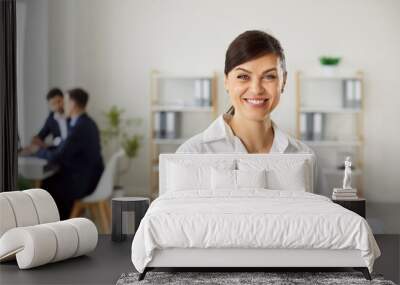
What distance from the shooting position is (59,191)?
24.6 feet

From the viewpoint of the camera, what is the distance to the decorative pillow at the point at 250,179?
203 inches

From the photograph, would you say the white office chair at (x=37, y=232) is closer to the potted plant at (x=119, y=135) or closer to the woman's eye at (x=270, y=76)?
the woman's eye at (x=270, y=76)

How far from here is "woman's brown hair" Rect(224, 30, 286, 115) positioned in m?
5.84

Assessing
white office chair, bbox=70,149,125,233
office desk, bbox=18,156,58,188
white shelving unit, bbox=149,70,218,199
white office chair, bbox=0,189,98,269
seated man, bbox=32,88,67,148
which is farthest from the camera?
white shelving unit, bbox=149,70,218,199

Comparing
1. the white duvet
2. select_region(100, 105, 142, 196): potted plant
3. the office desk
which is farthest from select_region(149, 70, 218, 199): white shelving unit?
the white duvet

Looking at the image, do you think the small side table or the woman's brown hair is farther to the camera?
the woman's brown hair

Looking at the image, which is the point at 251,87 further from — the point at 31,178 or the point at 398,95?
the point at 398,95

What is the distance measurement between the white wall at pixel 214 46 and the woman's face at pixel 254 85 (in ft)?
8.16

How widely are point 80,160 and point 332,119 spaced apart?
9.33 ft

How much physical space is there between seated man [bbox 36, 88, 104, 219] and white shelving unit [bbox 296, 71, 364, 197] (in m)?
2.26

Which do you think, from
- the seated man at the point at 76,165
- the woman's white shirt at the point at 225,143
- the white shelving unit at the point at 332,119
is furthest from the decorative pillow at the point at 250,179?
the white shelving unit at the point at 332,119

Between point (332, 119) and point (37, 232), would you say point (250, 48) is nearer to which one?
point (37, 232)

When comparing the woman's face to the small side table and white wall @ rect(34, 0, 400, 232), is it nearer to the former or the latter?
the small side table

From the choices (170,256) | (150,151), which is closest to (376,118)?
(150,151)
